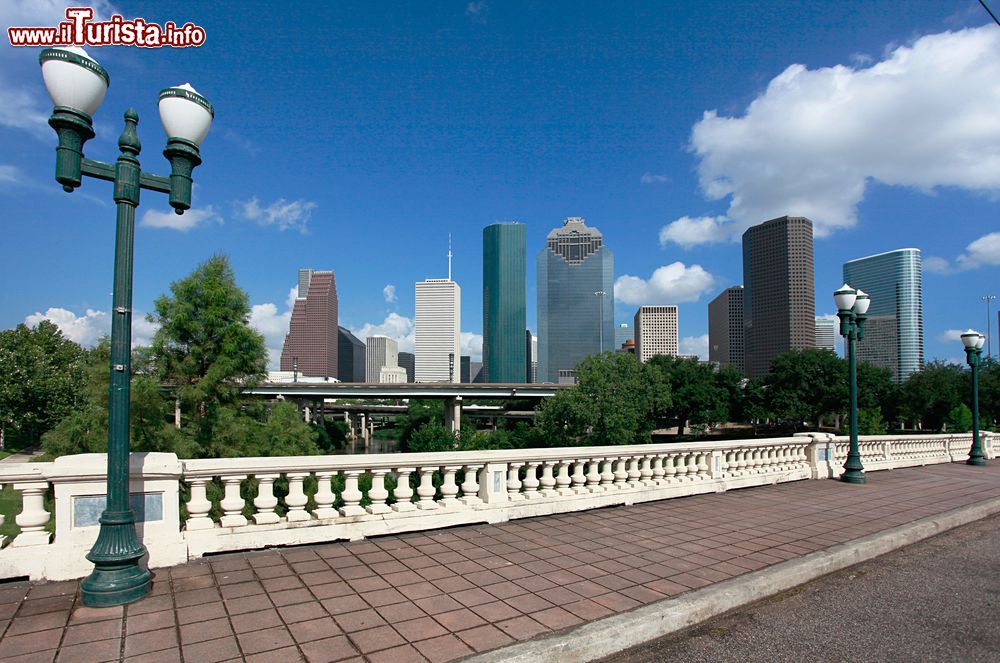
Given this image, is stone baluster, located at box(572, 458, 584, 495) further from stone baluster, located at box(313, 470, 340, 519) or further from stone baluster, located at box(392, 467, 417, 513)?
stone baluster, located at box(313, 470, 340, 519)

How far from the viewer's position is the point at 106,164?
4.59 meters

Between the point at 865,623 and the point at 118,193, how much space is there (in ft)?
22.4

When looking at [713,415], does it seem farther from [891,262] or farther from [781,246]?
[891,262]

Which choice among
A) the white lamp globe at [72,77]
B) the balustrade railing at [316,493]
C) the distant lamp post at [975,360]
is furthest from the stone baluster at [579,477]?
the distant lamp post at [975,360]

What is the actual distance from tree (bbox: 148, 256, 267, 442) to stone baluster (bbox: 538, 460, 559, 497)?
20.5 meters

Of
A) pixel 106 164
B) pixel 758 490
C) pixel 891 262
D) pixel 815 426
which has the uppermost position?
pixel 891 262

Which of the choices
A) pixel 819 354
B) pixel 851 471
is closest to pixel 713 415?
pixel 819 354

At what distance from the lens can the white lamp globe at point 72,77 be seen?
4.18 meters

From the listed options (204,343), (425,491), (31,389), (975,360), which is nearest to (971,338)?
(975,360)

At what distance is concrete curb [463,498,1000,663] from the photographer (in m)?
3.54

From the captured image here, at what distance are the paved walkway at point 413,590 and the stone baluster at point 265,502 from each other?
298 millimetres

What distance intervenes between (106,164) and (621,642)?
545cm

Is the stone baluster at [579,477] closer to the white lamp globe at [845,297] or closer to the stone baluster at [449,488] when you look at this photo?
the stone baluster at [449,488]

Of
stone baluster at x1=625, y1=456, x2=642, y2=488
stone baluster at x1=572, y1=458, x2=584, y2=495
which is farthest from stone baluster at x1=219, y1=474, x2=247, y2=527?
stone baluster at x1=625, y1=456, x2=642, y2=488
